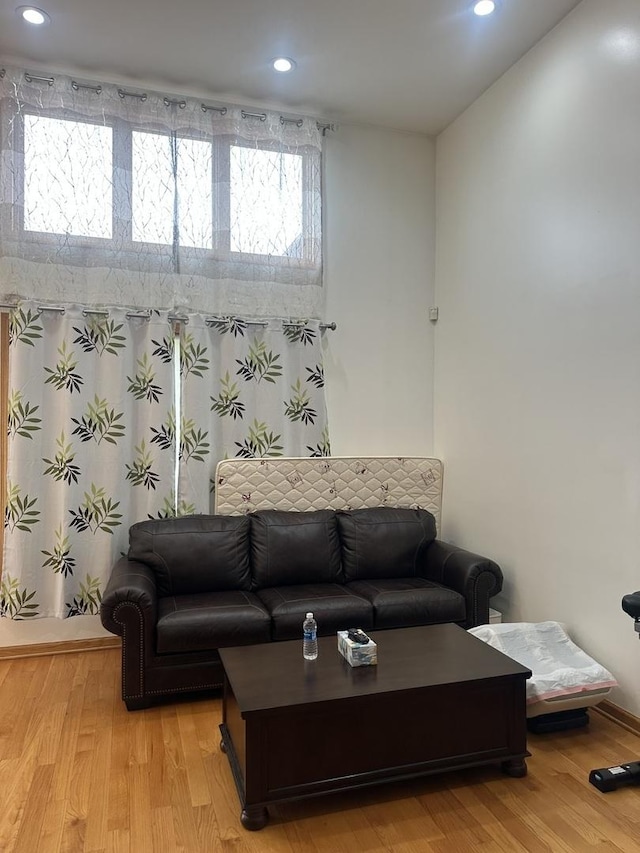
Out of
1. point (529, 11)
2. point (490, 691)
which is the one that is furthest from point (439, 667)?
point (529, 11)

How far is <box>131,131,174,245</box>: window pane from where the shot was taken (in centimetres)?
373

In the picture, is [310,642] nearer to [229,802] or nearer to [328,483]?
[229,802]

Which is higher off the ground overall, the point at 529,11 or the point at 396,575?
the point at 529,11

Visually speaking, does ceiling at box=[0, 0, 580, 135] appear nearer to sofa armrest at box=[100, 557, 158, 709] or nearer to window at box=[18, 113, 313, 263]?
window at box=[18, 113, 313, 263]

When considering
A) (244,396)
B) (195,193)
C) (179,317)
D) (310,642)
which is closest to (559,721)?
(310,642)

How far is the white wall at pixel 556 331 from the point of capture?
9.12 ft

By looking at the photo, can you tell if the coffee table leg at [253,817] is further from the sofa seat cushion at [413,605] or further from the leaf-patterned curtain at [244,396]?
the leaf-patterned curtain at [244,396]

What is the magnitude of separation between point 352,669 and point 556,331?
2.06 metres

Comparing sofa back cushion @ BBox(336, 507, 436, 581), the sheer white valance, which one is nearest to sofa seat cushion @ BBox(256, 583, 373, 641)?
sofa back cushion @ BBox(336, 507, 436, 581)

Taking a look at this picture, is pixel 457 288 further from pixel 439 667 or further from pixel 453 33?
pixel 439 667

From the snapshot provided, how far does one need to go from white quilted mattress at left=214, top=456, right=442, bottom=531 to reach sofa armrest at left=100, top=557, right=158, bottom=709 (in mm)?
1006

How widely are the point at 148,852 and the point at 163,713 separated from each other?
97cm

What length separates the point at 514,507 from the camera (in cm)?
354

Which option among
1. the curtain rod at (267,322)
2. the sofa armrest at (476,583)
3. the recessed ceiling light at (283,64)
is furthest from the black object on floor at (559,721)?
the recessed ceiling light at (283,64)
